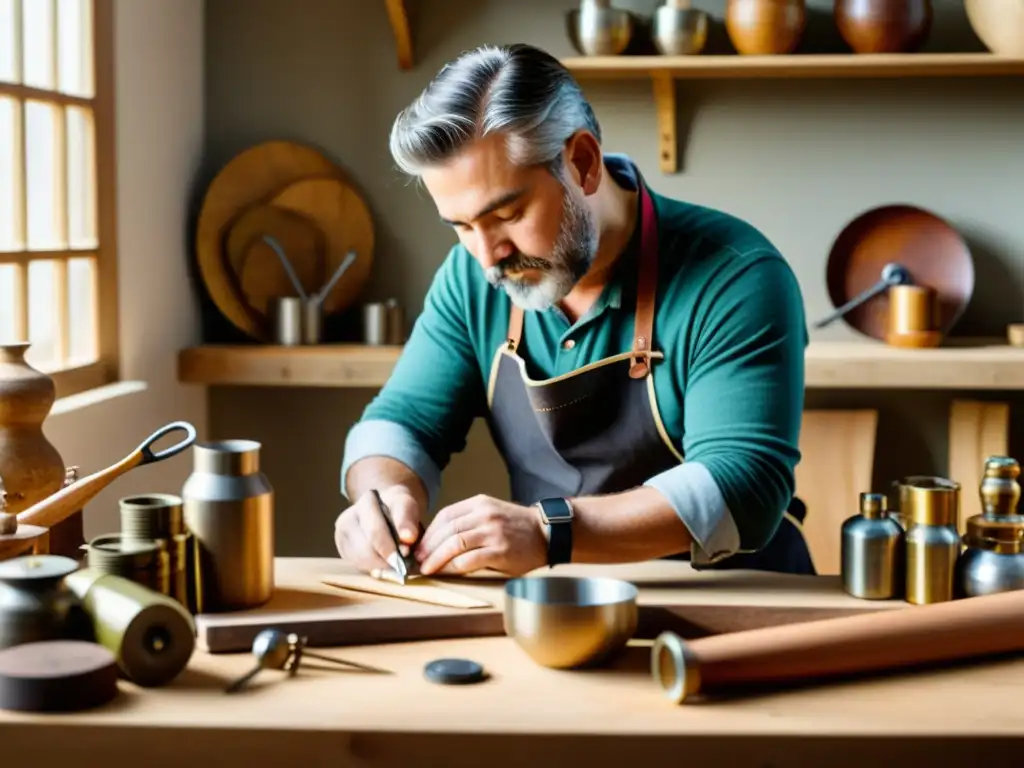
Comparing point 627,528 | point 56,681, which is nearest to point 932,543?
point 627,528

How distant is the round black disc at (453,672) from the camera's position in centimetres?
122

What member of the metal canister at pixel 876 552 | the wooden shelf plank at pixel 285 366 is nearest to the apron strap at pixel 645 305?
the metal canister at pixel 876 552

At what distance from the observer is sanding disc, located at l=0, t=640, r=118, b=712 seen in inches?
44.4

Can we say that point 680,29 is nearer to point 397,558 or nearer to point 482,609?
point 397,558

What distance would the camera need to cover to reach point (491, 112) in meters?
1.81

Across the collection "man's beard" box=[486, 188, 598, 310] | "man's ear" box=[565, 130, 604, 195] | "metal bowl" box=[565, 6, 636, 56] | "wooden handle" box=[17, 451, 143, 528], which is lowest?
"wooden handle" box=[17, 451, 143, 528]

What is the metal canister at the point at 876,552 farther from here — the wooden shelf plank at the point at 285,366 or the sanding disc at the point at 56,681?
the wooden shelf plank at the point at 285,366

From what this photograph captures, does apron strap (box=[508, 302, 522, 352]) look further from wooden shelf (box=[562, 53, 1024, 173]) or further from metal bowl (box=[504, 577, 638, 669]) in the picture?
wooden shelf (box=[562, 53, 1024, 173])

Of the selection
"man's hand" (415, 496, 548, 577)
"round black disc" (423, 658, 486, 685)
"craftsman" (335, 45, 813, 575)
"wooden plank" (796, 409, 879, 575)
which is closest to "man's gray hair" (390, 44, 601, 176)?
"craftsman" (335, 45, 813, 575)

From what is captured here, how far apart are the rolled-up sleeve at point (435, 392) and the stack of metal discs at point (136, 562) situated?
688 mm

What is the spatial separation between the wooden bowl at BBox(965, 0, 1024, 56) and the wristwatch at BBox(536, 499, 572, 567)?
7.17 ft

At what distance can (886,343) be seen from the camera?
335 cm

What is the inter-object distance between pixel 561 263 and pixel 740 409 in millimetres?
357

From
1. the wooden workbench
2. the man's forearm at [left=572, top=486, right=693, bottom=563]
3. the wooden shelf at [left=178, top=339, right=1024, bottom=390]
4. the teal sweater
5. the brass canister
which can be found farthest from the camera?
the brass canister
